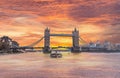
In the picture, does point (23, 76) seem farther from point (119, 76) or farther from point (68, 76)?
point (119, 76)

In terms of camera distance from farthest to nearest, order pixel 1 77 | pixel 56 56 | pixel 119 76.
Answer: pixel 56 56, pixel 119 76, pixel 1 77

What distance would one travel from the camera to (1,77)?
69938 mm

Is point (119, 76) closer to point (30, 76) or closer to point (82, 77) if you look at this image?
point (82, 77)

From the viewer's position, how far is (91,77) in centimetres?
7256

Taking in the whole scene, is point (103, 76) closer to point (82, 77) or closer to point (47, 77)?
point (82, 77)

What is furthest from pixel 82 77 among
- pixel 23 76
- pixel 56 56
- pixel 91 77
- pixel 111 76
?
pixel 56 56

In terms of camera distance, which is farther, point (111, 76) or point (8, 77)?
point (111, 76)

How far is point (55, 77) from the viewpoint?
7075 centimetres

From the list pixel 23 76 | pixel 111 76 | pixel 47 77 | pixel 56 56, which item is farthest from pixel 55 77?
pixel 56 56

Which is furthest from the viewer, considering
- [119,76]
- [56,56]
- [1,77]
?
[56,56]

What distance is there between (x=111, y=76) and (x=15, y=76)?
1909cm

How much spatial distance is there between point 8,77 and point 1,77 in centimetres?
129

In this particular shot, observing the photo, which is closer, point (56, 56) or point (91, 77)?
point (91, 77)

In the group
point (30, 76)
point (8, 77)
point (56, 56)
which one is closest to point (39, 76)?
point (30, 76)
